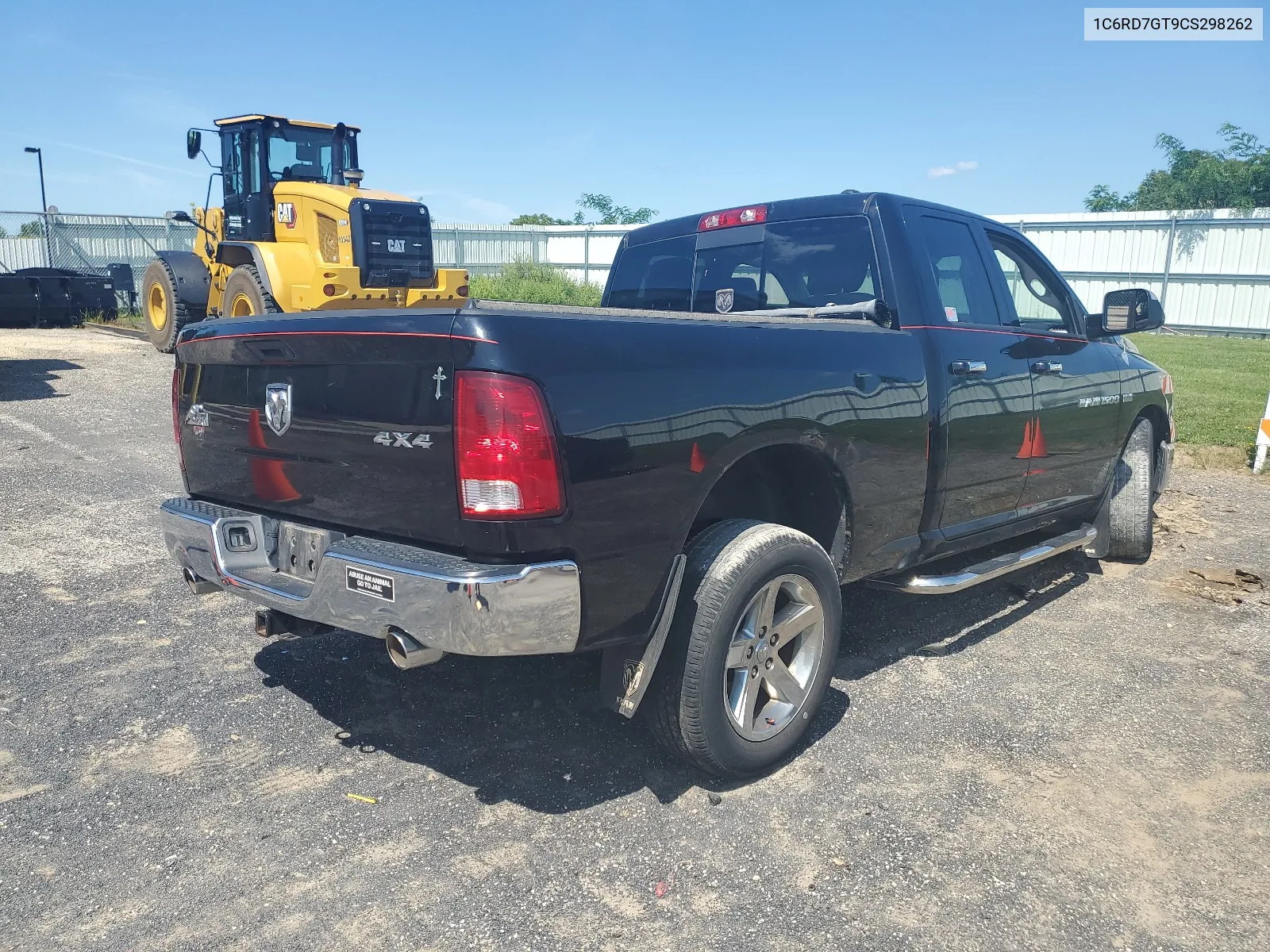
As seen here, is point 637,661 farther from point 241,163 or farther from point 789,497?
point 241,163

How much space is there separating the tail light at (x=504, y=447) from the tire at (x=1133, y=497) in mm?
4396

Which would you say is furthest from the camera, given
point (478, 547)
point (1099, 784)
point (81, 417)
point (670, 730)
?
point (81, 417)

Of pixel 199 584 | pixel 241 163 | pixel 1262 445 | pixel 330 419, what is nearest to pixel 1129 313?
pixel 330 419

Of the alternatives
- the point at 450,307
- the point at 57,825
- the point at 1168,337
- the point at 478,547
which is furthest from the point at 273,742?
the point at 1168,337

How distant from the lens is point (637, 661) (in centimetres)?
295

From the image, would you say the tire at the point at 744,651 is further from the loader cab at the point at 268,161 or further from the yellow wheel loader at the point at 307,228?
the loader cab at the point at 268,161

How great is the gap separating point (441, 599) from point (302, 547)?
81 centimetres

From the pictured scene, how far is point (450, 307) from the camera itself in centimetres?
274

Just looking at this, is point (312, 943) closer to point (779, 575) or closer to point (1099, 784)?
point (779, 575)

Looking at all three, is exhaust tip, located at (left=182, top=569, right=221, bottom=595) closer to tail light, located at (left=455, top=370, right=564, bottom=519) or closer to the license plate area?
the license plate area

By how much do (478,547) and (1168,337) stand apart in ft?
85.8

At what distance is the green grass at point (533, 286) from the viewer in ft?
77.0

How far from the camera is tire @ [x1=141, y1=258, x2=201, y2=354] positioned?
15.1 meters

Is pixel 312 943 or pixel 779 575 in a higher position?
pixel 779 575
